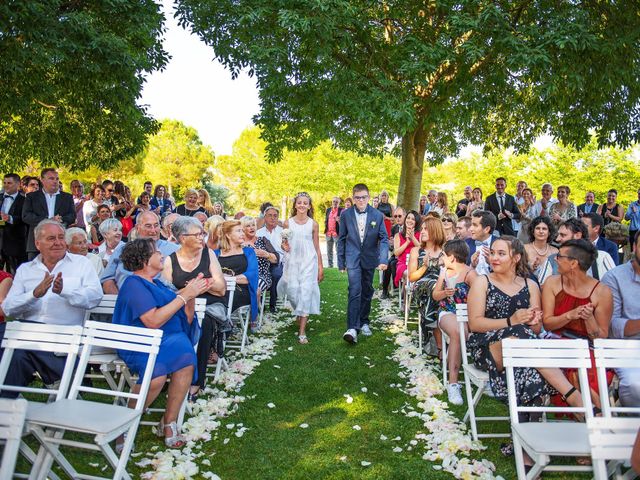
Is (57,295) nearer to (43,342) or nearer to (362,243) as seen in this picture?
(43,342)

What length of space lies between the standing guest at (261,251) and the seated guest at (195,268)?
270 cm

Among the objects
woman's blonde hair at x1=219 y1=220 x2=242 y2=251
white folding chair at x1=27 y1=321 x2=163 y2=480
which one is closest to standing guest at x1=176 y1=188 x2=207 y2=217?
woman's blonde hair at x1=219 y1=220 x2=242 y2=251

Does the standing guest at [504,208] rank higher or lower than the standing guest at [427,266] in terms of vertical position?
higher

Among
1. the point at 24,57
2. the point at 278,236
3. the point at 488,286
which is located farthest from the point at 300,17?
the point at 488,286

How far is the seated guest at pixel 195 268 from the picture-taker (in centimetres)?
525

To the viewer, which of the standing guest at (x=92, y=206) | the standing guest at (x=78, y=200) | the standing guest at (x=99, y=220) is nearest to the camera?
the standing guest at (x=99, y=220)

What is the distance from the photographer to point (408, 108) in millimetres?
10492

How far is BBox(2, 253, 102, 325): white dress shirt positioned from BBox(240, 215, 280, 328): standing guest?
343cm

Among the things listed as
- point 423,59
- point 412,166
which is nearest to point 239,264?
point 423,59

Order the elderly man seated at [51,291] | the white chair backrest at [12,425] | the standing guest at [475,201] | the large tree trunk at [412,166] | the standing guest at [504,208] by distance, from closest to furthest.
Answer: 1. the white chair backrest at [12,425]
2. the elderly man seated at [51,291]
3. the standing guest at [504,208]
4. the standing guest at [475,201]
5. the large tree trunk at [412,166]

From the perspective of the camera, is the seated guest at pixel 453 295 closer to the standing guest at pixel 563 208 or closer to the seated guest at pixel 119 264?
the seated guest at pixel 119 264

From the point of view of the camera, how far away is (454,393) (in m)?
5.39

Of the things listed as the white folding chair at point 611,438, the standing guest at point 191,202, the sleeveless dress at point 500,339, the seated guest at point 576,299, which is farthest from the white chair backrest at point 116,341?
the standing guest at point 191,202

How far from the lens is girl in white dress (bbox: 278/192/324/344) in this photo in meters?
7.86
